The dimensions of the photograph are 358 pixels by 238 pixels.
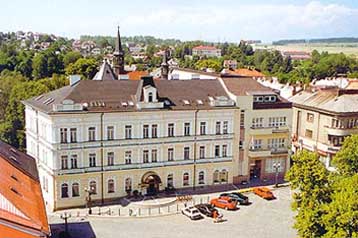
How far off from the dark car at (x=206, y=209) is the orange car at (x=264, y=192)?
20.6ft

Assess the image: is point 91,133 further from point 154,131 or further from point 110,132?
point 154,131

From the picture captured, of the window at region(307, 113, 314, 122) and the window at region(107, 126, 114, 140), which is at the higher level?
the window at region(107, 126, 114, 140)

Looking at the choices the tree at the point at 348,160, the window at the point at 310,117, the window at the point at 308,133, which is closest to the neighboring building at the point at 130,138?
the window at the point at 310,117

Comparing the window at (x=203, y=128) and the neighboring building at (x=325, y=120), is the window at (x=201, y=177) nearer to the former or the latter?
the window at (x=203, y=128)

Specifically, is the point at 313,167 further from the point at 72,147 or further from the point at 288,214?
the point at 72,147

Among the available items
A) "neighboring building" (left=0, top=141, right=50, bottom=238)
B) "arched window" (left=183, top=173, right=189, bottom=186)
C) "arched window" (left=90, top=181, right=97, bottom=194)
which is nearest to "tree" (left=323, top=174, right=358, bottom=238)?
"neighboring building" (left=0, top=141, right=50, bottom=238)

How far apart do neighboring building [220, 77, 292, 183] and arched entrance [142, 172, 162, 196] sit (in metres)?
8.49

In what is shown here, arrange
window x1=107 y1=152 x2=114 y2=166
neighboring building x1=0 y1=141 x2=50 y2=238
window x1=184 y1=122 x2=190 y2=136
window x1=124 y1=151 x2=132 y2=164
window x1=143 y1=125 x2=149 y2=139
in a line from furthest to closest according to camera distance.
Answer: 1. window x1=184 y1=122 x2=190 y2=136
2. window x1=143 y1=125 x2=149 y2=139
3. window x1=124 y1=151 x2=132 y2=164
4. window x1=107 y1=152 x2=114 y2=166
5. neighboring building x1=0 y1=141 x2=50 y2=238

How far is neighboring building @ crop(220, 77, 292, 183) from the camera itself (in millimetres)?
48688

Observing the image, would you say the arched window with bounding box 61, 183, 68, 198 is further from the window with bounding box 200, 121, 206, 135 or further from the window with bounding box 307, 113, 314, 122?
the window with bounding box 307, 113, 314, 122

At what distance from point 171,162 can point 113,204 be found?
21.8 ft

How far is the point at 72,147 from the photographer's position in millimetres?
41844

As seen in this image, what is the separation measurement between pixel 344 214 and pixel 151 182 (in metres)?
23.5

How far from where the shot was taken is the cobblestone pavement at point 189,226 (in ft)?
118
